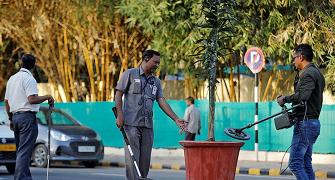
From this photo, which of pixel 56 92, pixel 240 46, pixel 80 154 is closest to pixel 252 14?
pixel 240 46

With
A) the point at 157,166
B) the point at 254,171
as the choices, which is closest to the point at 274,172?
the point at 254,171

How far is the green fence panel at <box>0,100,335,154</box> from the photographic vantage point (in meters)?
25.6

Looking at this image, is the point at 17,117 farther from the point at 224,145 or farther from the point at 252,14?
the point at 252,14

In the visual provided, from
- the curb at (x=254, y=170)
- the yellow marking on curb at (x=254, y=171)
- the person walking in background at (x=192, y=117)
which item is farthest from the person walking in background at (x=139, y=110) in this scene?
the person walking in background at (x=192, y=117)

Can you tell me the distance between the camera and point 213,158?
11719mm

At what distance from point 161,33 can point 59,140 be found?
454 cm

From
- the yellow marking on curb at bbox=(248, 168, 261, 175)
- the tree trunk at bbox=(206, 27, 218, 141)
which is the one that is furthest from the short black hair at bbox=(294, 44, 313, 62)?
the yellow marking on curb at bbox=(248, 168, 261, 175)

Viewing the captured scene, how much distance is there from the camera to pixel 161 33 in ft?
89.5

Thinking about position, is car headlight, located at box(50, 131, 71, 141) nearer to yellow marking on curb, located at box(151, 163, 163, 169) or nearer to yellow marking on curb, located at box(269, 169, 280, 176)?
yellow marking on curb, located at box(151, 163, 163, 169)

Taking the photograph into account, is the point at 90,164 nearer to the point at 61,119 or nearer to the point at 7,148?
the point at 61,119

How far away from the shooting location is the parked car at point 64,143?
24641 mm

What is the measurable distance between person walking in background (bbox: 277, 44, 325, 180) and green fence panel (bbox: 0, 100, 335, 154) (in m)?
13.1

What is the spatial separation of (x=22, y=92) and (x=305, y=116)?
4.01 m

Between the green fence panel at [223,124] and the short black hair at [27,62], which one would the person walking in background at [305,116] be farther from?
the green fence panel at [223,124]
